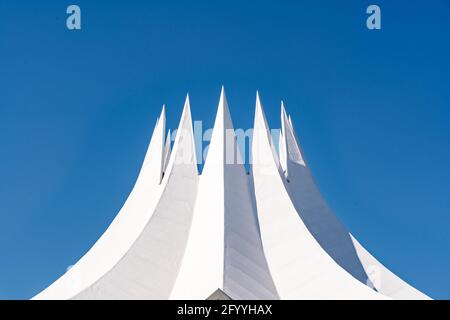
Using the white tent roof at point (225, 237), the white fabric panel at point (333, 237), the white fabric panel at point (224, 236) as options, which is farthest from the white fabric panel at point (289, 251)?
the white fabric panel at point (333, 237)

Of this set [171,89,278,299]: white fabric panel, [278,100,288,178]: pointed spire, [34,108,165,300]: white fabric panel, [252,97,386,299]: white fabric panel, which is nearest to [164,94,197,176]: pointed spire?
[34,108,165,300]: white fabric panel

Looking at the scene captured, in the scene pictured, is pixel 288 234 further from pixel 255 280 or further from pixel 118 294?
pixel 118 294

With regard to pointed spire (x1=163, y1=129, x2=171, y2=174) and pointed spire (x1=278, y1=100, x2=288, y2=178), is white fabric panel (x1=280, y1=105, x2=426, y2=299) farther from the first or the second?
pointed spire (x1=163, y1=129, x2=171, y2=174)

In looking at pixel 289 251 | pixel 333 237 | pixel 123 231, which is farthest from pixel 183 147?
pixel 333 237

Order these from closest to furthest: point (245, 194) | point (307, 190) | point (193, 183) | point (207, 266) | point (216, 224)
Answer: point (207, 266) < point (216, 224) < point (245, 194) < point (193, 183) < point (307, 190)

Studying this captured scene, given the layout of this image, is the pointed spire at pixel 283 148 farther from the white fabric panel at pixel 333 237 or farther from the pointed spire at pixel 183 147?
the pointed spire at pixel 183 147

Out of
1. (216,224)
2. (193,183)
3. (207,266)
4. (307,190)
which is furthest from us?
(307,190)

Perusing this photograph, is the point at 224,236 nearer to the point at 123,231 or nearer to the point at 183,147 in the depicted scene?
the point at 123,231

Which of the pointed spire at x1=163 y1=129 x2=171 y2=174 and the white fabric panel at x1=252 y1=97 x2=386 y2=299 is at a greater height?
the pointed spire at x1=163 y1=129 x2=171 y2=174

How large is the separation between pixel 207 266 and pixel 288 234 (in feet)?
7.81

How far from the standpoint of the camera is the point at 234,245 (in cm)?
1205

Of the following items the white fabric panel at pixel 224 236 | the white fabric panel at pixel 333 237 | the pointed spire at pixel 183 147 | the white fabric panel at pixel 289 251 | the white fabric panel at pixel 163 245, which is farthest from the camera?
the pointed spire at pixel 183 147

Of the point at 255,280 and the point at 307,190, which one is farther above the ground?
the point at 307,190

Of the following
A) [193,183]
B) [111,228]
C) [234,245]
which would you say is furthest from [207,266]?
[111,228]
